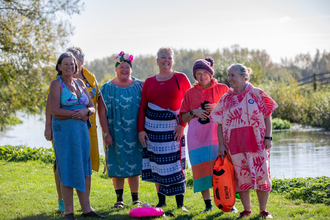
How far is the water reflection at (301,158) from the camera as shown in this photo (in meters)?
7.65

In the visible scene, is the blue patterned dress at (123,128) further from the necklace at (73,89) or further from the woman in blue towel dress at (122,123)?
the necklace at (73,89)

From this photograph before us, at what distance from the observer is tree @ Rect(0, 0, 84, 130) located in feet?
35.2

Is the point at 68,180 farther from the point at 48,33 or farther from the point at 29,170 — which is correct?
the point at 48,33

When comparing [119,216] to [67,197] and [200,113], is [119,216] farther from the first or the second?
[200,113]

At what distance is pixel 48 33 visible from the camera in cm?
1159

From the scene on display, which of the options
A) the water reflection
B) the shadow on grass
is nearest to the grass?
the shadow on grass

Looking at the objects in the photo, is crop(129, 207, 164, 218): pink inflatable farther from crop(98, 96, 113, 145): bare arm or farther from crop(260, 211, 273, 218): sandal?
crop(260, 211, 273, 218): sandal

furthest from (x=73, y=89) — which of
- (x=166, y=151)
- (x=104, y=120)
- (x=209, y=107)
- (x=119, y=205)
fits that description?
(x=119, y=205)

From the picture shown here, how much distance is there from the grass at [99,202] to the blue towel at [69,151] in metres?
0.63

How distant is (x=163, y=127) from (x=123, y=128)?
24.8 inches

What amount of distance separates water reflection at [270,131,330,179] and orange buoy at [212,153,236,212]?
357cm

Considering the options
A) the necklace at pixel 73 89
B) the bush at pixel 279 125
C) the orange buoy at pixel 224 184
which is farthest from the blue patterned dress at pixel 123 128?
the bush at pixel 279 125

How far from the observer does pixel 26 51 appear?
430 inches

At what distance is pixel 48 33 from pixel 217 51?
6835 cm
